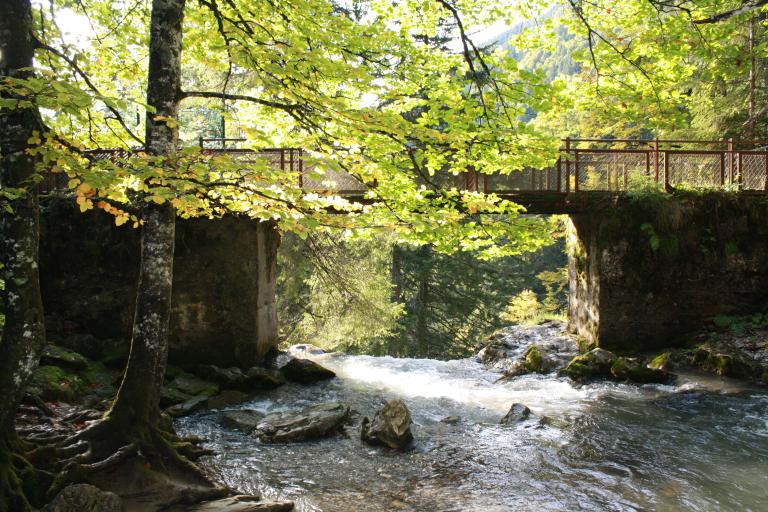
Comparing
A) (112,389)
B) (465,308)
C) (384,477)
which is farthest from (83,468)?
(465,308)

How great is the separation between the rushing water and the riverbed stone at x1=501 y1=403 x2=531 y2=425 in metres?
0.17

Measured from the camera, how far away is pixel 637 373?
36.3 ft

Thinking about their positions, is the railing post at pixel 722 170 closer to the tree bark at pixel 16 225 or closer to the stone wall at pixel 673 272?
the stone wall at pixel 673 272

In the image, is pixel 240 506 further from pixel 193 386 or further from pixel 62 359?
pixel 62 359

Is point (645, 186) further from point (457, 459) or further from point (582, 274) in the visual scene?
point (457, 459)

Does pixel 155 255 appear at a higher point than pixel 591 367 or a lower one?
higher

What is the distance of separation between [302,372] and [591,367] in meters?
6.49

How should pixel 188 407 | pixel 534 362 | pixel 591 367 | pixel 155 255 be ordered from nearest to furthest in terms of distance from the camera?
pixel 155 255 → pixel 188 407 → pixel 591 367 → pixel 534 362

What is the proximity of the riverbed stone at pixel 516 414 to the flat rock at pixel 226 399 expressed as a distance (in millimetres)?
5135

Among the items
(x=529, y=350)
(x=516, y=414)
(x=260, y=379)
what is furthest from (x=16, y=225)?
(x=529, y=350)

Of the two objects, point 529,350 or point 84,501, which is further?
point 529,350

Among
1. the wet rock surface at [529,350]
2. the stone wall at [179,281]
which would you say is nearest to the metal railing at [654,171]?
the stone wall at [179,281]

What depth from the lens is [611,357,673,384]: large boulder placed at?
10945 millimetres

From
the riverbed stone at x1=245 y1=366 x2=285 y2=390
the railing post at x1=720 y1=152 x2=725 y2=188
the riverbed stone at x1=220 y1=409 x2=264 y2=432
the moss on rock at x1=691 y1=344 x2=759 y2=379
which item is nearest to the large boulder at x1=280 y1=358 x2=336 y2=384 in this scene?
the riverbed stone at x1=245 y1=366 x2=285 y2=390
